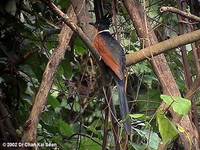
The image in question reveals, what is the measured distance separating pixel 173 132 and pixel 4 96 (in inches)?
45.8

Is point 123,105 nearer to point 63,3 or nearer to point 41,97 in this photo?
point 41,97

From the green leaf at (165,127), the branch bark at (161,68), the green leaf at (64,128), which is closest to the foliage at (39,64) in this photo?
the green leaf at (64,128)

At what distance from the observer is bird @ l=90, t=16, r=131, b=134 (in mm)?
1626

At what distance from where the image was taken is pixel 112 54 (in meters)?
1.70

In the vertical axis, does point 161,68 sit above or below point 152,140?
above

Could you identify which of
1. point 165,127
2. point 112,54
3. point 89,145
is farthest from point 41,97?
point 165,127

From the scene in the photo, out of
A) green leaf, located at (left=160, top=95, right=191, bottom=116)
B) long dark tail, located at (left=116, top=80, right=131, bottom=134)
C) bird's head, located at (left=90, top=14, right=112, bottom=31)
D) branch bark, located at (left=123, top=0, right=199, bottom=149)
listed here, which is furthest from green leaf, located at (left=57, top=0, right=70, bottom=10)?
green leaf, located at (left=160, top=95, right=191, bottom=116)

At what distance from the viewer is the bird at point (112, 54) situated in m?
1.63

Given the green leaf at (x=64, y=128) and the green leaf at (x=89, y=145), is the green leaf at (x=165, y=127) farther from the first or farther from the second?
the green leaf at (x=64, y=128)

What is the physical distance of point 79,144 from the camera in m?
1.97

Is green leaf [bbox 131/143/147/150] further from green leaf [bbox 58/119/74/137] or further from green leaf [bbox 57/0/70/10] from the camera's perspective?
green leaf [bbox 57/0/70/10]

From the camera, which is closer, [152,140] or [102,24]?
[152,140]

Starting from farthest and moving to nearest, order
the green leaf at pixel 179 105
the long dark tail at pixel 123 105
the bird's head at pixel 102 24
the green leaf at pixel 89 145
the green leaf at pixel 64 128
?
the green leaf at pixel 64 128 → the green leaf at pixel 89 145 → the bird's head at pixel 102 24 → the long dark tail at pixel 123 105 → the green leaf at pixel 179 105

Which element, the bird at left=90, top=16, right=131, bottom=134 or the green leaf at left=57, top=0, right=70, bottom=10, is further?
the green leaf at left=57, top=0, right=70, bottom=10
